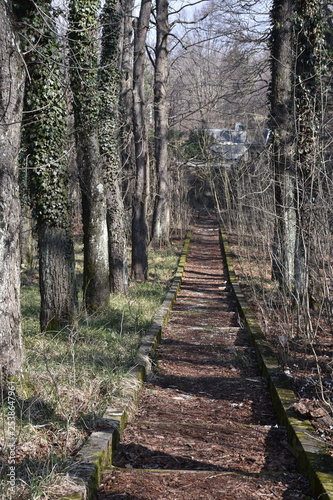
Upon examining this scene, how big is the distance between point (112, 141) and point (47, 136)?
395cm

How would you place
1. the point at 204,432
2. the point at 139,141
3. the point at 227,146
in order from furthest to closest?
the point at 227,146, the point at 139,141, the point at 204,432

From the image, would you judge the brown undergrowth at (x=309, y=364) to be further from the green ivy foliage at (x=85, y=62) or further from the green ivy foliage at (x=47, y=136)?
the green ivy foliage at (x=85, y=62)

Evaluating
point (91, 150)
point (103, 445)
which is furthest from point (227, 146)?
point (103, 445)

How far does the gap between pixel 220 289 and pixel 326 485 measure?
10.1m

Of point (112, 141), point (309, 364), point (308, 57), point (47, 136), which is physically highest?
point (308, 57)

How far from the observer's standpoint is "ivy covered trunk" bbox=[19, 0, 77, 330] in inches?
306

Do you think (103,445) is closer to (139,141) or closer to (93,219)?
(93,219)

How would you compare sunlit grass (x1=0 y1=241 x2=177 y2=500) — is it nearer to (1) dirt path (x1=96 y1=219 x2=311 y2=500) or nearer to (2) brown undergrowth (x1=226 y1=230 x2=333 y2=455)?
(1) dirt path (x1=96 y1=219 x2=311 y2=500)

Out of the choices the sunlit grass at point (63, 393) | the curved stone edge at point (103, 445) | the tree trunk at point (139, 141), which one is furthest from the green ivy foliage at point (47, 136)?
the tree trunk at point (139, 141)

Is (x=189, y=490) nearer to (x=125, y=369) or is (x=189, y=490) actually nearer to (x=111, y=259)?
(x=125, y=369)

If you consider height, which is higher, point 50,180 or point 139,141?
point 139,141

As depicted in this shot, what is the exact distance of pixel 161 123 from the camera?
67.0 feet

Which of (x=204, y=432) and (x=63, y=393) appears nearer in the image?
(x=204, y=432)

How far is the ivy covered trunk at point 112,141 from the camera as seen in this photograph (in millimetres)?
11375
